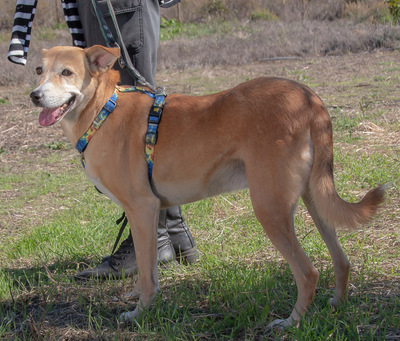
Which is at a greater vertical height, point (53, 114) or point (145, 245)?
point (53, 114)

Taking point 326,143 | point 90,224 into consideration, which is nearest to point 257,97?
point 326,143

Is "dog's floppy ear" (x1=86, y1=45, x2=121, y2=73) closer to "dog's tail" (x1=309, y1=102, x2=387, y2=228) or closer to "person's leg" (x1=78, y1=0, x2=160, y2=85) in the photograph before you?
"person's leg" (x1=78, y1=0, x2=160, y2=85)

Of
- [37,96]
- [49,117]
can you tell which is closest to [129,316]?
[49,117]

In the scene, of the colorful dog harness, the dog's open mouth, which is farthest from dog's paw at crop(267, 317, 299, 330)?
the dog's open mouth

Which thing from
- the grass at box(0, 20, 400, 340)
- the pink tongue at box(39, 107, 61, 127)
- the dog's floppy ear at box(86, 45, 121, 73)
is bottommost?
the grass at box(0, 20, 400, 340)

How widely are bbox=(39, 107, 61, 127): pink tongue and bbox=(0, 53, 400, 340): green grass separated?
103 centimetres

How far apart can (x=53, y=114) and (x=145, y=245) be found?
3.13 feet

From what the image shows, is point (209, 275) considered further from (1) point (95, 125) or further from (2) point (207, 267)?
(1) point (95, 125)

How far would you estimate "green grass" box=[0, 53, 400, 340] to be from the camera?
9.36 ft

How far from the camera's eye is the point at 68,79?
3145mm

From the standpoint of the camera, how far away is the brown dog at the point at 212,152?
2.78 meters

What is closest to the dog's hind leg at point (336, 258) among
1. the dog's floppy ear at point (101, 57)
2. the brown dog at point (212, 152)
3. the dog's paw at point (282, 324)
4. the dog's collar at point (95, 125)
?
the brown dog at point (212, 152)

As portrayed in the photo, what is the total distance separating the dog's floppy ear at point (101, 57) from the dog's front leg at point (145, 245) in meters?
0.88

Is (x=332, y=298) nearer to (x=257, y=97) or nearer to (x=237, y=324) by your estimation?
(x=237, y=324)
